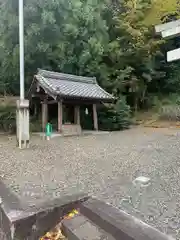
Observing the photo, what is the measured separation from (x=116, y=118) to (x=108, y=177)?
9584 mm

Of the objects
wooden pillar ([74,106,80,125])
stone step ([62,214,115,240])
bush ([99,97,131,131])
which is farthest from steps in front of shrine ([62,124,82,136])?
stone step ([62,214,115,240])

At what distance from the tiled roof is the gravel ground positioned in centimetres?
438

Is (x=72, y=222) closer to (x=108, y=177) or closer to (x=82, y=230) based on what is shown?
(x=82, y=230)

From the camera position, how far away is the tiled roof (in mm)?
10875

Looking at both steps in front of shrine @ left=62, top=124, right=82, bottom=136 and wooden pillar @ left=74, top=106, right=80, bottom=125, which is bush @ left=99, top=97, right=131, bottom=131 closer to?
wooden pillar @ left=74, top=106, right=80, bottom=125

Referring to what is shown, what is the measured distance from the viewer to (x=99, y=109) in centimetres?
1411

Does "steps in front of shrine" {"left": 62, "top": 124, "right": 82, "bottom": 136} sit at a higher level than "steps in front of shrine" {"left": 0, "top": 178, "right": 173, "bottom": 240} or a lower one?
higher

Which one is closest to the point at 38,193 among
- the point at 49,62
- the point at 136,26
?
the point at 49,62

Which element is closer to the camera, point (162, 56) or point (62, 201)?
point (62, 201)

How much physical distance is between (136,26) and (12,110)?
10.2 metres

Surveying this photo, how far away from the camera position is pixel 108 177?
14.0 feet

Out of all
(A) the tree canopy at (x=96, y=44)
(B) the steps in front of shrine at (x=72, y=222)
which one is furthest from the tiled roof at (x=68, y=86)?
(B) the steps in front of shrine at (x=72, y=222)

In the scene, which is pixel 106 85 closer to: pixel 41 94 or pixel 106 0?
pixel 41 94

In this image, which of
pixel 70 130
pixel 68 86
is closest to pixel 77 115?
pixel 70 130
